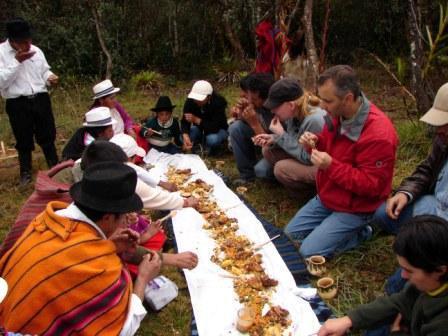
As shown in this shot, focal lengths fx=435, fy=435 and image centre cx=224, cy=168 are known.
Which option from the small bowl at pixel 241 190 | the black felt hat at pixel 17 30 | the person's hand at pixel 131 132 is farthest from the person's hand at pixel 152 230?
the black felt hat at pixel 17 30

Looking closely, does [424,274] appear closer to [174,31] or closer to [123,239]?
[123,239]

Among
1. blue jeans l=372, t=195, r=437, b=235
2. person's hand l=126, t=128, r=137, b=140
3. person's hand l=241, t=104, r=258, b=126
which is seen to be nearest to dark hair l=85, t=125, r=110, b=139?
person's hand l=126, t=128, r=137, b=140

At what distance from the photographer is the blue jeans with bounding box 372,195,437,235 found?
294 centimetres

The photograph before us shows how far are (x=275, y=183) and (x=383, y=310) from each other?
2893 millimetres

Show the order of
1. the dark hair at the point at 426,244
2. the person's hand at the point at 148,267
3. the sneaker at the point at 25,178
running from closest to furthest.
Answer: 1. the dark hair at the point at 426,244
2. the person's hand at the point at 148,267
3. the sneaker at the point at 25,178

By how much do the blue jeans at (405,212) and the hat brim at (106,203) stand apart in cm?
189

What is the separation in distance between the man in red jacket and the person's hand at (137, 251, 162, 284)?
1.28m

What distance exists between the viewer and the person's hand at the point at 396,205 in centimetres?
302

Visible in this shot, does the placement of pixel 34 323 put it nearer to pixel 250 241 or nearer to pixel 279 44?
pixel 250 241

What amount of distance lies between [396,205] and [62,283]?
2.23m

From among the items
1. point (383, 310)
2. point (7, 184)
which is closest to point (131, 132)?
point (7, 184)

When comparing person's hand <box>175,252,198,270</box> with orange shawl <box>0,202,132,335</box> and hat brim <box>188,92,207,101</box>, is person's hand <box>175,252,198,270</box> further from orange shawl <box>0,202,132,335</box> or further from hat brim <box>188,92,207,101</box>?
hat brim <box>188,92,207,101</box>

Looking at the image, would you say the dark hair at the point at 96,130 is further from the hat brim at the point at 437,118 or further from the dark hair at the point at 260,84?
the hat brim at the point at 437,118

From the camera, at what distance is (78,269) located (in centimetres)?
200
